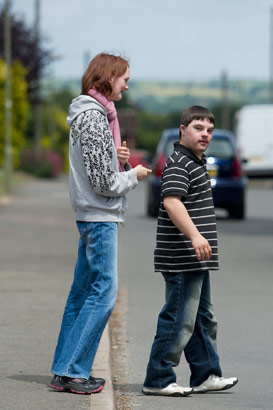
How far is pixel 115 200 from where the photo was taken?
6383mm

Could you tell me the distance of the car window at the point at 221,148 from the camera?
2180 centimetres

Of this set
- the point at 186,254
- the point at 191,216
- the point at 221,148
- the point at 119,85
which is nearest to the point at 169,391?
the point at 186,254

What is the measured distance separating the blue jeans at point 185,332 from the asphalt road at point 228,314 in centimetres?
17

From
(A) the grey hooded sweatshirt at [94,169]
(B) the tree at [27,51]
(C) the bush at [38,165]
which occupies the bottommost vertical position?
(A) the grey hooded sweatshirt at [94,169]

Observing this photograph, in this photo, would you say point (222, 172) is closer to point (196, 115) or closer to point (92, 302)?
point (196, 115)

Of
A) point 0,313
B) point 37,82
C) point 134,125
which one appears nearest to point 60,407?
point 0,313

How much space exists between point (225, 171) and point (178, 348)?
15.4 meters

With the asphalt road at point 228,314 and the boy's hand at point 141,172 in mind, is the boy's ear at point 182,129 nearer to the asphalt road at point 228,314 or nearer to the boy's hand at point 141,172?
the boy's hand at point 141,172

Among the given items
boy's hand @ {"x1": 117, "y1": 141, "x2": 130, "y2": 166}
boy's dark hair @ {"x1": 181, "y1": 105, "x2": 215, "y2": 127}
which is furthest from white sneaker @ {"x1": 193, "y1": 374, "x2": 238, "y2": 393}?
boy's dark hair @ {"x1": 181, "y1": 105, "x2": 215, "y2": 127}

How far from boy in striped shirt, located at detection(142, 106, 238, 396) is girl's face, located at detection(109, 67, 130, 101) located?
39 cm

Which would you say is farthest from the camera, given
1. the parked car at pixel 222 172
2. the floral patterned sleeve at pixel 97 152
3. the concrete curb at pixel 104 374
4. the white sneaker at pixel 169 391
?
the parked car at pixel 222 172

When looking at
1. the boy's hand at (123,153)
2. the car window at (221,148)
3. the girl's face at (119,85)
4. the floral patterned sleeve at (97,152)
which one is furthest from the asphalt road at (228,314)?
the car window at (221,148)

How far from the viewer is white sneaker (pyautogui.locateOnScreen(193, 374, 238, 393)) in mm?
6680

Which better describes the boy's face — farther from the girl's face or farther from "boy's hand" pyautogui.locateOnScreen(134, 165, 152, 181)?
the girl's face
